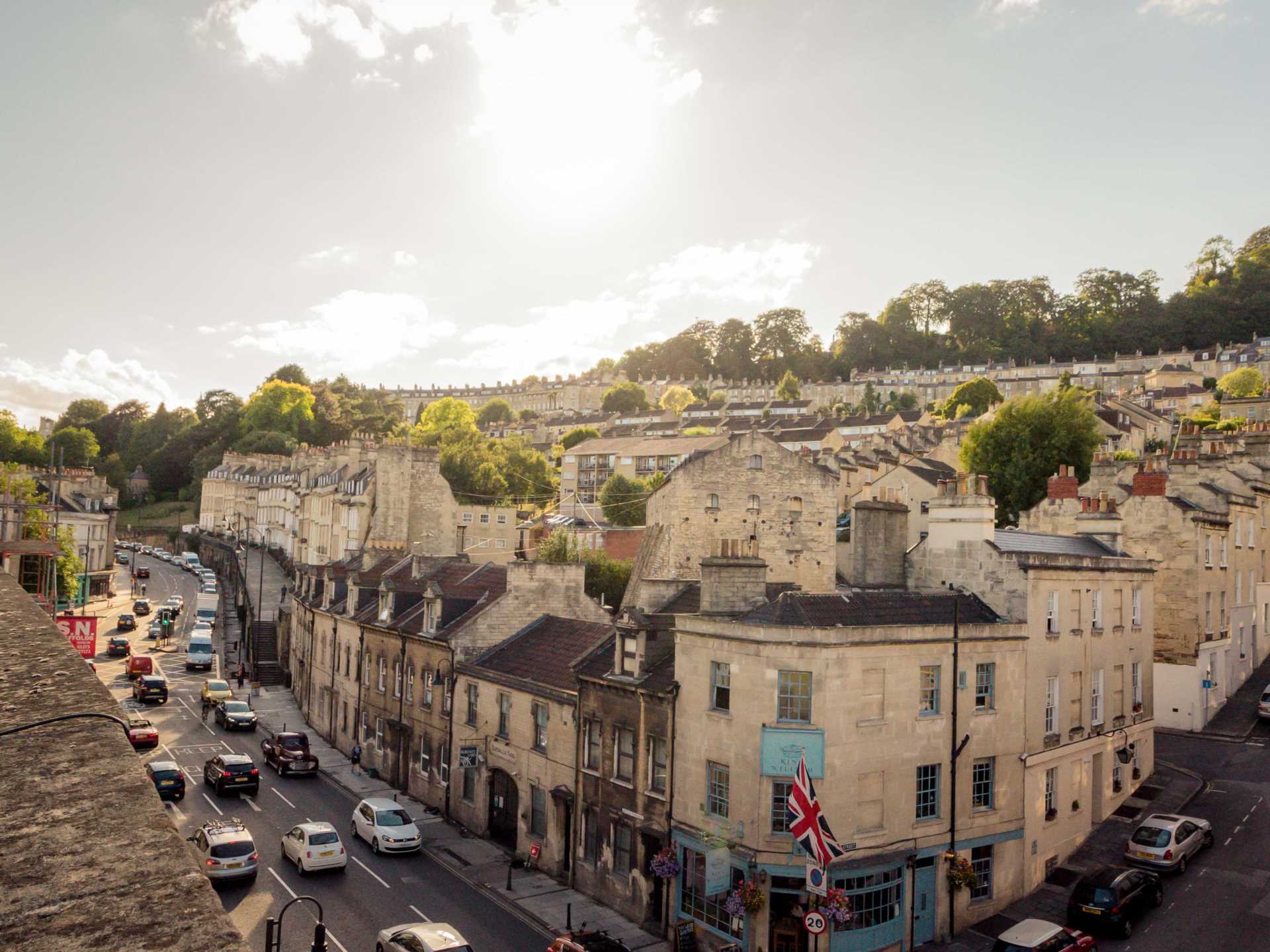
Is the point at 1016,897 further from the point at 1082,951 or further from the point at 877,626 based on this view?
the point at 877,626

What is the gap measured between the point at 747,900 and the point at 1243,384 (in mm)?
135159

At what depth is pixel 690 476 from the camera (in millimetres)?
47344

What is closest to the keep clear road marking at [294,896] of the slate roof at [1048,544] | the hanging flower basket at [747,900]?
the hanging flower basket at [747,900]

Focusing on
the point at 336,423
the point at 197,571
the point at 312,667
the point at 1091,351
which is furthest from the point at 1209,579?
the point at 1091,351

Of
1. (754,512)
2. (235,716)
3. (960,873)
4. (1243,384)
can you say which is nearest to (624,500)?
(754,512)

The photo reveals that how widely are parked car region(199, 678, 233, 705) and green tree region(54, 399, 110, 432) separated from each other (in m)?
150

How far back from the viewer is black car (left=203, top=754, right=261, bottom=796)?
34.8m

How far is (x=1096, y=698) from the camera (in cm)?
3066

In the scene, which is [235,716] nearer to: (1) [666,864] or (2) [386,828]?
(2) [386,828]

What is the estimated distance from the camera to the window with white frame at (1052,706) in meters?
28.0

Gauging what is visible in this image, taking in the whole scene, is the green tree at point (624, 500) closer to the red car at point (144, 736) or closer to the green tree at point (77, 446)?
the red car at point (144, 736)

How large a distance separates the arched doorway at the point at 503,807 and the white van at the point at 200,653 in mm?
40384

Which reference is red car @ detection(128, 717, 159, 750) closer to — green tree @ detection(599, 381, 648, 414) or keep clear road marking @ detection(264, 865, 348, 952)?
keep clear road marking @ detection(264, 865, 348, 952)

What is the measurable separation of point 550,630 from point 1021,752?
16.1m
